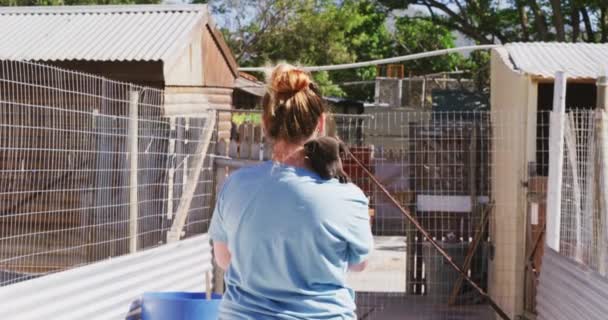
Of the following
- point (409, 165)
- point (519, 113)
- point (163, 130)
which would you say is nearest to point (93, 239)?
point (163, 130)

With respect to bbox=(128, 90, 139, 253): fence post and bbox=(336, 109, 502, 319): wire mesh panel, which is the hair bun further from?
bbox=(336, 109, 502, 319): wire mesh panel

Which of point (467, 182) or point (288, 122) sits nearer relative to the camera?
point (288, 122)

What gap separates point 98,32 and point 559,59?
239 inches

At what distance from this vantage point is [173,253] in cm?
718

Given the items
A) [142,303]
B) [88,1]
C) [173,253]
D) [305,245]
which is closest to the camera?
[305,245]

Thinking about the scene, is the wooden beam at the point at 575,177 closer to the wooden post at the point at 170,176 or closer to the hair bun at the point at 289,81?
the wooden post at the point at 170,176

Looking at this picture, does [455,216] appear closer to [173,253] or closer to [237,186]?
[173,253]

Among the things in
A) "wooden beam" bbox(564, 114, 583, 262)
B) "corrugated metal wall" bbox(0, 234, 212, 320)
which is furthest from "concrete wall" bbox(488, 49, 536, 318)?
"corrugated metal wall" bbox(0, 234, 212, 320)

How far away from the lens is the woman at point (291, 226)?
132 inches

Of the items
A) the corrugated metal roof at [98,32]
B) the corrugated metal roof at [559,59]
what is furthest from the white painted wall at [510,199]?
the corrugated metal roof at [98,32]

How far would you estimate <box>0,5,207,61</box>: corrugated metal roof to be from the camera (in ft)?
40.4

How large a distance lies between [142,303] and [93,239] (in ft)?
4.27

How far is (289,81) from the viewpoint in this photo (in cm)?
347

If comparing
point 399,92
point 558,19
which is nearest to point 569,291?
point 399,92
